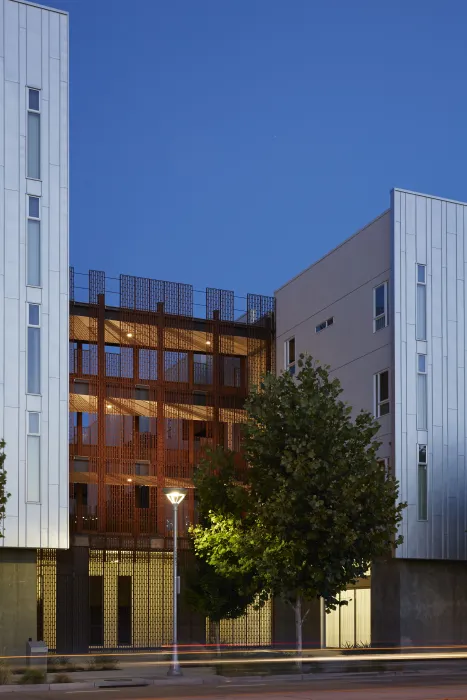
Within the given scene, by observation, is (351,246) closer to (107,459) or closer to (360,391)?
(360,391)

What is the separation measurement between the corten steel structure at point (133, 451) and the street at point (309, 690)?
17.6 m

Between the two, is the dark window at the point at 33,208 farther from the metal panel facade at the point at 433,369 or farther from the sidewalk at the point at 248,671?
the sidewalk at the point at 248,671

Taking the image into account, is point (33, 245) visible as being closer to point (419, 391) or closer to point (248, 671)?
point (248, 671)

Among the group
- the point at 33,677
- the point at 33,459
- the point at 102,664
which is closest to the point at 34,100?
the point at 33,459

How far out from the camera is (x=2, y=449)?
37.2m

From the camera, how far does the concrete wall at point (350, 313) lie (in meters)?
46.4

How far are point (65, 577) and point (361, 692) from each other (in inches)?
1030

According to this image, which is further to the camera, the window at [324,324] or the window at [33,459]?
the window at [324,324]

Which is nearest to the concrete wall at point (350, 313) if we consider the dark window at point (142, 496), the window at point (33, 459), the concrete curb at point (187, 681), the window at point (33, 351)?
the dark window at point (142, 496)

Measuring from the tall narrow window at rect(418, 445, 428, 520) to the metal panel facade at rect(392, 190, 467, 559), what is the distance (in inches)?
7.0

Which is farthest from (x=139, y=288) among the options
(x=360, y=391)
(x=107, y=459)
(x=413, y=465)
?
(x=413, y=465)

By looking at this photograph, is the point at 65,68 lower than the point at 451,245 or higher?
higher

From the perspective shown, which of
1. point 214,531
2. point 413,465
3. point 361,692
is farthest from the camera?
point 413,465

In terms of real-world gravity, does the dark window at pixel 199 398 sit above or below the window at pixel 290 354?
below
